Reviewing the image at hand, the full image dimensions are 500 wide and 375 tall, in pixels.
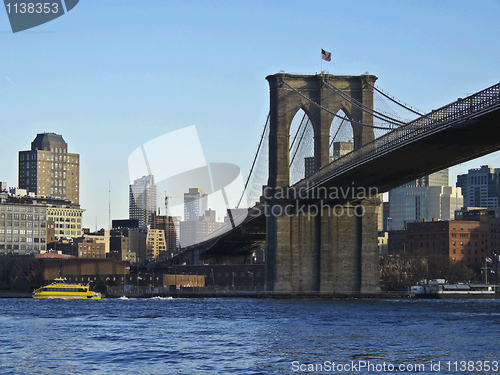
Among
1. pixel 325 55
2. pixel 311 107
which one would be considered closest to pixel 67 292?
pixel 311 107

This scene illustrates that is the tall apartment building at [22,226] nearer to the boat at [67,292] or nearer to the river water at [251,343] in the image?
the boat at [67,292]

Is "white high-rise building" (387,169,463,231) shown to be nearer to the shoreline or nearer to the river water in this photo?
the shoreline

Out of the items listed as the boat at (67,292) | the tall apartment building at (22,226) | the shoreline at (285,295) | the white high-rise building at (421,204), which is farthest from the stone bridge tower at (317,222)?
the white high-rise building at (421,204)

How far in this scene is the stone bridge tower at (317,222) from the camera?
7088 centimetres

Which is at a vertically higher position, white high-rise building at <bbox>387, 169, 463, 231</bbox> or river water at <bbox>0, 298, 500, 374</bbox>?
white high-rise building at <bbox>387, 169, 463, 231</bbox>

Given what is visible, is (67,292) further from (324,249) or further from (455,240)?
(455,240)

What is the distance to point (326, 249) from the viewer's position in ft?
241

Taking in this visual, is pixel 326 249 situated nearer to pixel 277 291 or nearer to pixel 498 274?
pixel 277 291

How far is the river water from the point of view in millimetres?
26641

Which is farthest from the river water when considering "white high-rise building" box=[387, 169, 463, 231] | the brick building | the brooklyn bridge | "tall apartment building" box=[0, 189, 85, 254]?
"white high-rise building" box=[387, 169, 463, 231]

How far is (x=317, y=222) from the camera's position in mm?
73062

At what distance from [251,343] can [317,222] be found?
4057 cm

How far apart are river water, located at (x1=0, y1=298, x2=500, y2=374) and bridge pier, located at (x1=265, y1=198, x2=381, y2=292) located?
72.9ft

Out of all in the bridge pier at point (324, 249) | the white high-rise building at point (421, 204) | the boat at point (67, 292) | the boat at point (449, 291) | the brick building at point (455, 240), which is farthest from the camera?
the white high-rise building at point (421, 204)
